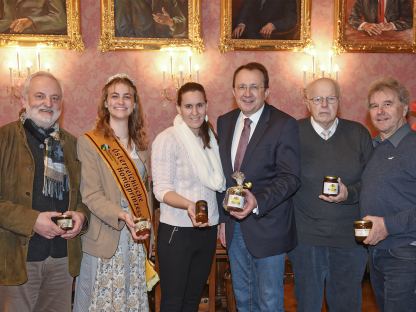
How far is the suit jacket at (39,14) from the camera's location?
17.7ft

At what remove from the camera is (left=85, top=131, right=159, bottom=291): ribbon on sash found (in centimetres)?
284

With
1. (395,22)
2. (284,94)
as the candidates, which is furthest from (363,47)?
(284,94)

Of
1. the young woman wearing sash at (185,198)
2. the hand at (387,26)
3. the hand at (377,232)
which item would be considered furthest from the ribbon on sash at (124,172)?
the hand at (387,26)

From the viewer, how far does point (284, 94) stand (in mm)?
6059

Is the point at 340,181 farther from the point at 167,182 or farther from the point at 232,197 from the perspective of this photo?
the point at 167,182

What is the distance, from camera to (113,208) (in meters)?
2.74

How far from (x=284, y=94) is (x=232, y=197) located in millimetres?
3669

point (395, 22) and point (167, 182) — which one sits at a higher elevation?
point (395, 22)

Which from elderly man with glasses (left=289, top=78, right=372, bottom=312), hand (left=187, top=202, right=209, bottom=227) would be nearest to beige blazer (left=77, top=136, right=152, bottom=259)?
hand (left=187, top=202, right=209, bottom=227)

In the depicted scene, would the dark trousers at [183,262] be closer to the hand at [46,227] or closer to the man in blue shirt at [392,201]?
the hand at [46,227]

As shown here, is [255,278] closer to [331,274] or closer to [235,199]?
[331,274]

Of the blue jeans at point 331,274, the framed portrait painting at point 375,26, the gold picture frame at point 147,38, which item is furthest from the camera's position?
the framed portrait painting at point 375,26

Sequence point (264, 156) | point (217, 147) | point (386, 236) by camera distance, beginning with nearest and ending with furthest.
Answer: point (386, 236) < point (264, 156) < point (217, 147)

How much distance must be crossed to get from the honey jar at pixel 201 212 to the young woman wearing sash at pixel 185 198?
14cm
